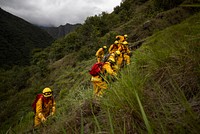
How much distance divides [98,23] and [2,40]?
83539 millimetres

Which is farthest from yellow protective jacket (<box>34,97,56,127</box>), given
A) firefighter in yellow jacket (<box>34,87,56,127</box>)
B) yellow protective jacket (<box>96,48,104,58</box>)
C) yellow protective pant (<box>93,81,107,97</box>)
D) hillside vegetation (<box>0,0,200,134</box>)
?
yellow protective jacket (<box>96,48,104,58</box>)

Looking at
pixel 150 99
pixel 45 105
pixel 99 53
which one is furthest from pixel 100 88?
pixel 99 53

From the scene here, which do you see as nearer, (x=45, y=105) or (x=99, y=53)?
(x=45, y=105)

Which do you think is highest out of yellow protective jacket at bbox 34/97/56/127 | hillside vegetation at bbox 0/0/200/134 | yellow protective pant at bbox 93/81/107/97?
hillside vegetation at bbox 0/0/200/134

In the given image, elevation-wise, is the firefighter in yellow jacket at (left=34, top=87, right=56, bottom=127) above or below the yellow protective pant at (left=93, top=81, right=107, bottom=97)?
below

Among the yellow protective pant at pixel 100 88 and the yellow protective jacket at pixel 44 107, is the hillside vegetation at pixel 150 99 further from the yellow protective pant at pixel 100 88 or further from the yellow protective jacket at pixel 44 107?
the yellow protective jacket at pixel 44 107

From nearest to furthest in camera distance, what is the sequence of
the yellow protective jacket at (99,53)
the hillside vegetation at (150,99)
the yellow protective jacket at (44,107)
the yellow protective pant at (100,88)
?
the hillside vegetation at (150,99)
the yellow protective pant at (100,88)
the yellow protective jacket at (44,107)
the yellow protective jacket at (99,53)

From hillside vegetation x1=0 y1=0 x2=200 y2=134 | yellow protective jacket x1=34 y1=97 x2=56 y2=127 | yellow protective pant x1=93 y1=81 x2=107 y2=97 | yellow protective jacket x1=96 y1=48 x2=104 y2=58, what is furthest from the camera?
yellow protective jacket x1=96 y1=48 x2=104 y2=58

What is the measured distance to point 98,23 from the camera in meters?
32.3

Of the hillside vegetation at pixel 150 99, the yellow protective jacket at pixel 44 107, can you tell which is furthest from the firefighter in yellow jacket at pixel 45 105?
the hillside vegetation at pixel 150 99

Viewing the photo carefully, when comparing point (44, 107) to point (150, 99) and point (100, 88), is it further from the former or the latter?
point (150, 99)

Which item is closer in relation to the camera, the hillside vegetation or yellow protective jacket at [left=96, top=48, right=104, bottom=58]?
the hillside vegetation

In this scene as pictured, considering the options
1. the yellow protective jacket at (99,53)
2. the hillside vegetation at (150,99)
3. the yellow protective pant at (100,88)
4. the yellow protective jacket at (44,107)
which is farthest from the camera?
the yellow protective jacket at (99,53)

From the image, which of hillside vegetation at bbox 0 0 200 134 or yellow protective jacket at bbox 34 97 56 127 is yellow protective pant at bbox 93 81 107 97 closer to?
hillside vegetation at bbox 0 0 200 134
